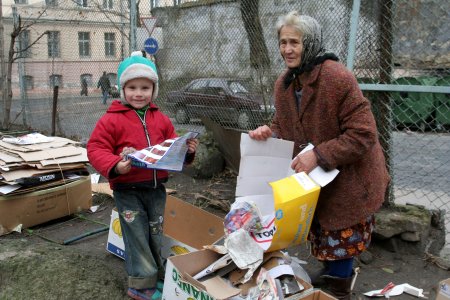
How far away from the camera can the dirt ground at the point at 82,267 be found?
2807 millimetres

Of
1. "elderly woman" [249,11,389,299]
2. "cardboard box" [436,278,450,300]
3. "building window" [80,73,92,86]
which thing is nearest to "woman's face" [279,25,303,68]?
"elderly woman" [249,11,389,299]

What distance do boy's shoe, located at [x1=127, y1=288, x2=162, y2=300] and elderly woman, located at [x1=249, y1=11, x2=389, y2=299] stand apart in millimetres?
1025

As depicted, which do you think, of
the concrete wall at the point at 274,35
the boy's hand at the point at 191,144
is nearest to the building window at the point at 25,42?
the concrete wall at the point at 274,35

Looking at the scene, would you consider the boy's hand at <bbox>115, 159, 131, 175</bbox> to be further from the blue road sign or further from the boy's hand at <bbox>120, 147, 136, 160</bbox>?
Answer: the blue road sign

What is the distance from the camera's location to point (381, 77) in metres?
3.43

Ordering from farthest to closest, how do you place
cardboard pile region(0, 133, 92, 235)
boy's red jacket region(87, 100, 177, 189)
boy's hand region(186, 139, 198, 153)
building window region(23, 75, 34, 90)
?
building window region(23, 75, 34, 90) < cardboard pile region(0, 133, 92, 235) < boy's hand region(186, 139, 198, 153) < boy's red jacket region(87, 100, 177, 189)

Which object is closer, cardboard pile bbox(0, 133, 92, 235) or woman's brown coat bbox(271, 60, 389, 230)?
woman's brown coat bbox(271, 60, 389, 230)

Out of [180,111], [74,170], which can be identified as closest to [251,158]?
[74,170]

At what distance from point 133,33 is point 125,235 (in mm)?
3335

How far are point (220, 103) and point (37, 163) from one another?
2.06m

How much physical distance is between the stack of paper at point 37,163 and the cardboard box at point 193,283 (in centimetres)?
227

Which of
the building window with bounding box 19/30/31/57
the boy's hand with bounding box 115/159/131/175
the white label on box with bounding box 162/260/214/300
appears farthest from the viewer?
the building window with bounding box 19/30/31/57

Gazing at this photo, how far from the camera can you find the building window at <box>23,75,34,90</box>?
9.34 m

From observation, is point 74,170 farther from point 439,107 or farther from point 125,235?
point 439,107
